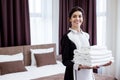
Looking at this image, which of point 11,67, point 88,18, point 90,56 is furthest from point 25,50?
point 90,56

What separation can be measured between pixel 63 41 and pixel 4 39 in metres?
2.65

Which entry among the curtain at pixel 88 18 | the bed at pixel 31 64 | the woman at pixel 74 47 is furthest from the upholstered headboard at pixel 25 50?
the woman at pixel 74 47

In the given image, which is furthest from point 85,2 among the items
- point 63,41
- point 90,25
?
point 63,41

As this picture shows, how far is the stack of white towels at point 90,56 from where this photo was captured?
5.82 ft

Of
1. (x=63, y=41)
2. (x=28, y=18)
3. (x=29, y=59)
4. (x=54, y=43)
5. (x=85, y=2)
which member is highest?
(x=85, y=2)

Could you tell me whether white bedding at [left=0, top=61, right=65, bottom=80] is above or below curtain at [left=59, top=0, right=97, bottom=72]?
below

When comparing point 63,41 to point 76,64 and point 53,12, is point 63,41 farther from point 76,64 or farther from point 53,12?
point 53,12

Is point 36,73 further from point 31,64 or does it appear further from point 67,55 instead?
point 67,55

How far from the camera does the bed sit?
3.36m

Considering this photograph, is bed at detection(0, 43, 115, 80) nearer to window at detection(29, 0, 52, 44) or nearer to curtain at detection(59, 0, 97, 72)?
window at detection(29, 0, 52, 44)

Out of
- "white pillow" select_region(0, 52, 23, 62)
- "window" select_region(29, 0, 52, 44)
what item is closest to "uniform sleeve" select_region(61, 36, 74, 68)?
"white pillow" select_region(0, 52, 23, 62)

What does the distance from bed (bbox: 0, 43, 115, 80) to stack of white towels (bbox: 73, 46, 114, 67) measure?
1400mm

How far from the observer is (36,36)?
189 inches

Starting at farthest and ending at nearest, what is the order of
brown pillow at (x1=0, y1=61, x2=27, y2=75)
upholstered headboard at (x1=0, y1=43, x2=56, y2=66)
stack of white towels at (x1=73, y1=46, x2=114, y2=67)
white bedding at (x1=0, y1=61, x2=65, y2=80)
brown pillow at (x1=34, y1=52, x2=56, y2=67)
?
brown pillow at (x1=34, y1=52, x2=56, y2=67) < upholstered headboard at (x1=0, y1=43, x2=56, y2=66) < brown pillow at (x1=0, y1=61, x2=27, y2=75) < white bedding at (x1=0, y1=61, x2=65, y2=80) < stack of white towels at (x1=73, y1=46, x2=114, y2=67)
